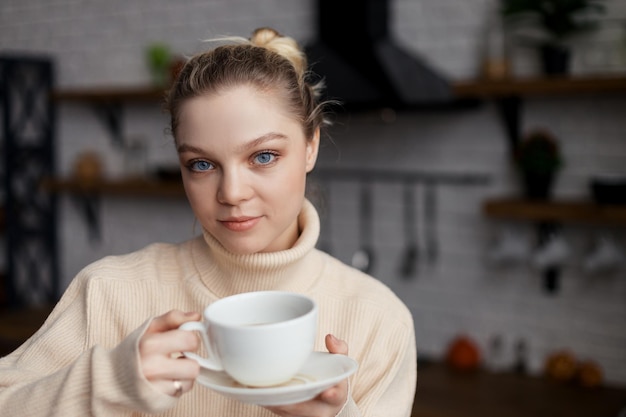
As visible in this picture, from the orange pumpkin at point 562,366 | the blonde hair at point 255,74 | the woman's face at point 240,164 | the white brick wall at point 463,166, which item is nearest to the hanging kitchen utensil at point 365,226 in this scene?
the white brick wall at point 463,166

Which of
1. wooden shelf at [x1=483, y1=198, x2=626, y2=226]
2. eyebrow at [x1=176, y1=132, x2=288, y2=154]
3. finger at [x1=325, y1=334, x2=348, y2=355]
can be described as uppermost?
eyebrow at [x1=176, y1=132, x2=288, y2=154]

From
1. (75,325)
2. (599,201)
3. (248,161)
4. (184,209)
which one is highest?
(248,161)

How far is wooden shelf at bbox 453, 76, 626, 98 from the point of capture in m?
2.56

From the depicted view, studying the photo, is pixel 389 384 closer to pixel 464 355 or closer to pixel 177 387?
pixel 177 387

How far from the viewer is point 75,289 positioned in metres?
1.25

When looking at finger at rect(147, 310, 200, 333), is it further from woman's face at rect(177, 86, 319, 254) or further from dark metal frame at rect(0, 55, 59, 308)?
dark metal frame at rect(0, 55, 59, 308)

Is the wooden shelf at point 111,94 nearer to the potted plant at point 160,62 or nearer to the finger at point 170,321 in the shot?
the potted plant at point 160,62

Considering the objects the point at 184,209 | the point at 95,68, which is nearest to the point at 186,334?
the point at 184,209

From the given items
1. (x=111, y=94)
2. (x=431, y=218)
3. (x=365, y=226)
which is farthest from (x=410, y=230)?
(x=111, y=94)

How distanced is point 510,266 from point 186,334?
2.32 m

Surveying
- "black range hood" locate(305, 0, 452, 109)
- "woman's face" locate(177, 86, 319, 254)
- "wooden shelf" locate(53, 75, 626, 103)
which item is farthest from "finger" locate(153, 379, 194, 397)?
"black range hood" locate(305, 0, 452, 109)

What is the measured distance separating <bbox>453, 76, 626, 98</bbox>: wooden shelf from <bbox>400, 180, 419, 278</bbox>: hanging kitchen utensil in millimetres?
501

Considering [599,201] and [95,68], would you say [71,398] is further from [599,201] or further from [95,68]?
[95,68]

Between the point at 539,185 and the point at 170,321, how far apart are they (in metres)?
2.19
